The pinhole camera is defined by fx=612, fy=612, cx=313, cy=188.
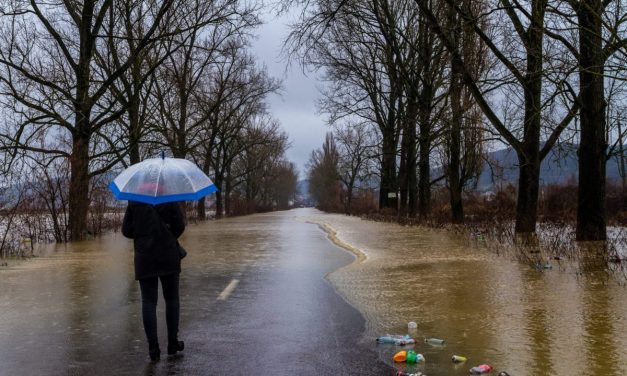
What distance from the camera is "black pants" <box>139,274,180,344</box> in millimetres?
5777

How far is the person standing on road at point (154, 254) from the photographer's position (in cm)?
580

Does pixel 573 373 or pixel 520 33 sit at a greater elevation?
pixel 520 33

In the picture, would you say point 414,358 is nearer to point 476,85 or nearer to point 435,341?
point 435,341

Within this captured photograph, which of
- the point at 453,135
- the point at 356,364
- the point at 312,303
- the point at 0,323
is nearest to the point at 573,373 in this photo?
the point at 356,364

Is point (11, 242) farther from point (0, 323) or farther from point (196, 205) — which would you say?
point (196, 205)

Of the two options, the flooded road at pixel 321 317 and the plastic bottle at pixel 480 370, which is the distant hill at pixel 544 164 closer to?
the flooded road at pixel 321 317

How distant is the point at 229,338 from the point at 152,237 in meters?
1.48

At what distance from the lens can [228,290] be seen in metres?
9.77

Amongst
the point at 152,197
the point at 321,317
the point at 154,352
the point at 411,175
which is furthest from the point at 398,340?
the point at 411,175

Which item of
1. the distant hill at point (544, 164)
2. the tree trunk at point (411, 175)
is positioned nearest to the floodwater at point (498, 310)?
the distant hill at point (544, 164)

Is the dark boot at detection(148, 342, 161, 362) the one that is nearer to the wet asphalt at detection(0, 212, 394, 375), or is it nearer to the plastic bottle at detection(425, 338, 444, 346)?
the wet asphalt at detection(0, 212, 394, 375)

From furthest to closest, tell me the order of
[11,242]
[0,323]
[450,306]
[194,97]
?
[194,97] < [11,242] < [450,306] < [0,323]

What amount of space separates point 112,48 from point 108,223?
24.5 feet

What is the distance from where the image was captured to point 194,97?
45.6 m
